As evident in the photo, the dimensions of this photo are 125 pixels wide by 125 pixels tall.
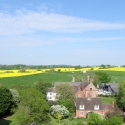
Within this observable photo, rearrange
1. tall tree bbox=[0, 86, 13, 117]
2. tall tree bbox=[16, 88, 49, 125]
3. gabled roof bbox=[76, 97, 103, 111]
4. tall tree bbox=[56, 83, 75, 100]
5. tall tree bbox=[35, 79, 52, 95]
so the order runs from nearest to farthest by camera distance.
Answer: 1. tall tree bbox=[16, 88, 49, 125]
2. tall tree bbox=[0, 86, 13, 117]
3. gabled roof bbox=[76, 97, 103, 111]
4. tall tree bbox=[56, 83, 75, 100]
5. tall tree bbox=[35, 79, 52, 95]

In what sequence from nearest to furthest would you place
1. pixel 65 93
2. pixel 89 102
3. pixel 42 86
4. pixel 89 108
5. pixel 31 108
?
pixel 31 108 → pixel 89 108 → pixel 89 102 → pixel 65 93 → pixel 42 86

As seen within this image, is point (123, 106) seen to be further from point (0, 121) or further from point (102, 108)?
point (0, 121)

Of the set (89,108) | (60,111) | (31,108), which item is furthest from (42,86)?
(31,108)

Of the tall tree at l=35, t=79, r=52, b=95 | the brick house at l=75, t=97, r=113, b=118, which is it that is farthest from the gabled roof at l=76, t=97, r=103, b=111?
the tall tree at l=35, t=79, r=52, b=95

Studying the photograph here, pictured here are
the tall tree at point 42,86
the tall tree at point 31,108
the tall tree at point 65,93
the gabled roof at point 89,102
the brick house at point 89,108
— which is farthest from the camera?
the tall tree at point 42,86

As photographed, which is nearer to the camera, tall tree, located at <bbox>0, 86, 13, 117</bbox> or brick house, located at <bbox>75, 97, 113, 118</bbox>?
tall tree, located at <bbox>0, 86, 13, 117</bbox>

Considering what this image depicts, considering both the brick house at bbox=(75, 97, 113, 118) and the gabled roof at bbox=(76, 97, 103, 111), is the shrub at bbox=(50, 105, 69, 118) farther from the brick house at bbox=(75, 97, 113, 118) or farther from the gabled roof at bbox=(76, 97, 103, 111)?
the gabled roof at bbox=(76, 97, 103, 111)

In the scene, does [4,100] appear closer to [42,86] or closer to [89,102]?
[89,102]

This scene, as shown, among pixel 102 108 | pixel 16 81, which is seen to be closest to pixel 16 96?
pixel 102 108

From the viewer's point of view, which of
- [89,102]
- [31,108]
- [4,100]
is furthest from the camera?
[89,102]

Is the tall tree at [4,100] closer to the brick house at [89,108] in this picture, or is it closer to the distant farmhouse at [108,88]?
the brick house at [89,108]

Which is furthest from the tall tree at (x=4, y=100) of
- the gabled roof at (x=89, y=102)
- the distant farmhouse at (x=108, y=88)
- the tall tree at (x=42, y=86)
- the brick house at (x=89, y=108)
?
the distant farmhouse at (x=108, y=88)
